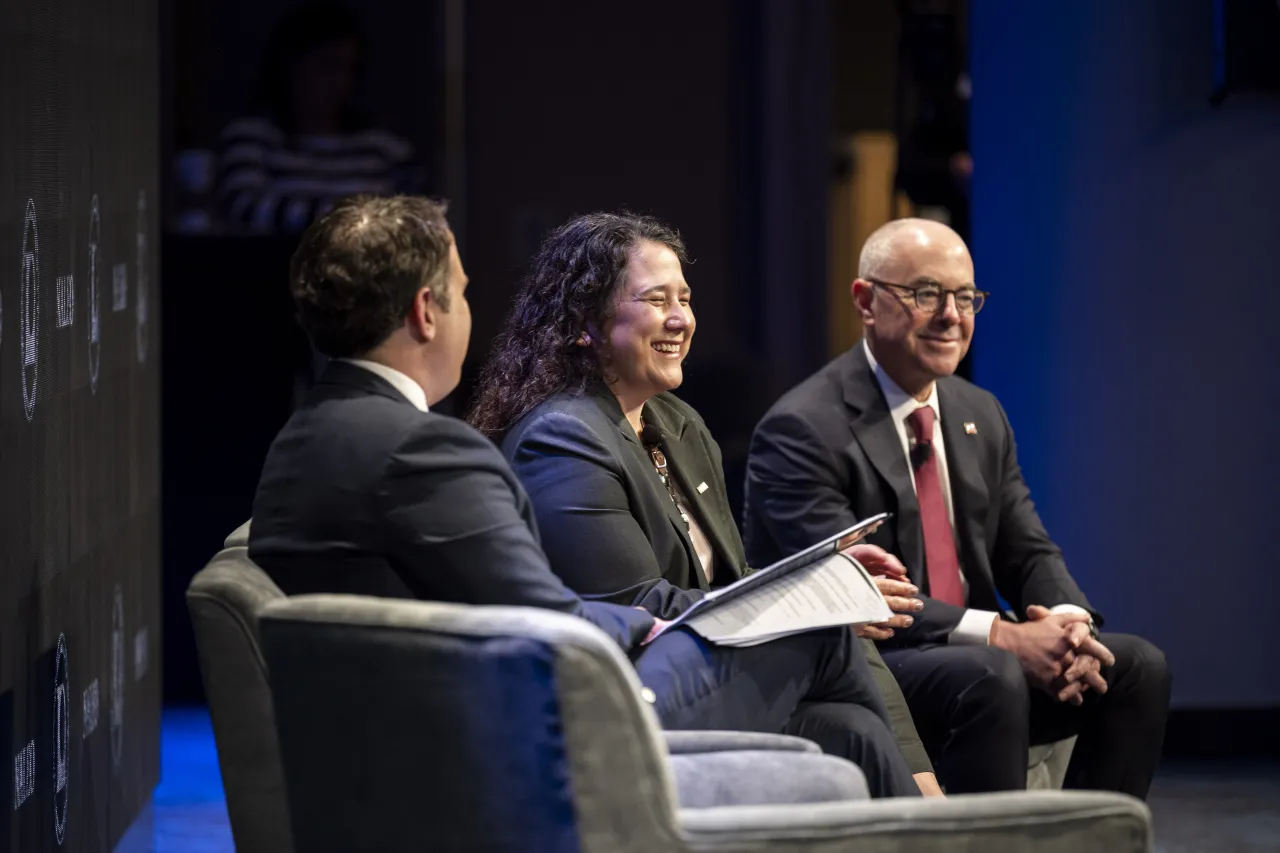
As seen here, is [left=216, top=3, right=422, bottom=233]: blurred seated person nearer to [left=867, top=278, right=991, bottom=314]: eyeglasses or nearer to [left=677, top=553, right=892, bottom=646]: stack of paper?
[left=867, top=278, right=991, bottom=314]: eyeglasses

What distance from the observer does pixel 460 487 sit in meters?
2.03

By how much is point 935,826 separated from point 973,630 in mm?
1462

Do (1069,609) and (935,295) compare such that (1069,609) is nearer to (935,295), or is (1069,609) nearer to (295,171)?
(935,295)

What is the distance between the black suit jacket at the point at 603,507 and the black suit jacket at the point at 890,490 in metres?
0.44

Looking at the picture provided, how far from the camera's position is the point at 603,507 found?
271 cm

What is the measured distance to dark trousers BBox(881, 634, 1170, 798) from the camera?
3.04m

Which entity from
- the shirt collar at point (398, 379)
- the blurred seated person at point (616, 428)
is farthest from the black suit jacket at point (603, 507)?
the shirt collar at point (398, 379)

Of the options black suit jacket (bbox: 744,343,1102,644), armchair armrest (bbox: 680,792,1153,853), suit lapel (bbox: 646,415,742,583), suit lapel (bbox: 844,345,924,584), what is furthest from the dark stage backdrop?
suit lapel (bbox: 844,345,924,584)

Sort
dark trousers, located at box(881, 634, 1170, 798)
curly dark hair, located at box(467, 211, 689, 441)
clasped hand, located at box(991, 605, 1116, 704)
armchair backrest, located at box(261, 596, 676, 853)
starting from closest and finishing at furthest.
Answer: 1. armchair backrest, located at box(261, 596, 676, 853)
2. curly dark hair, located at box(467, 211, 689, 441)
3. dark trousers, located at box(881, 634, 1170, 798)
4. clasped hand, located at box(991, 605, 1116, 704)

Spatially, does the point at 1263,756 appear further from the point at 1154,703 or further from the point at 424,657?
the point at 424,657

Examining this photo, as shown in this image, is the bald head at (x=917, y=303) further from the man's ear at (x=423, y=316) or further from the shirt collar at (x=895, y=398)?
the man's ear at (x=423, y=316)

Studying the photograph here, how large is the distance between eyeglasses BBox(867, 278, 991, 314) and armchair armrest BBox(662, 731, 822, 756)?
1.46 metres

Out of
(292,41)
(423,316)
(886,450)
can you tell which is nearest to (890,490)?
(886,450)

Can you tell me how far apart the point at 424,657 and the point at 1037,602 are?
1.96 m
